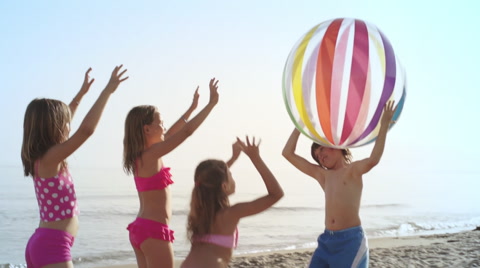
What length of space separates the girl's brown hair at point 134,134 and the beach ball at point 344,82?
3.27 ft

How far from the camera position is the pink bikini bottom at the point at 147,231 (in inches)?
164

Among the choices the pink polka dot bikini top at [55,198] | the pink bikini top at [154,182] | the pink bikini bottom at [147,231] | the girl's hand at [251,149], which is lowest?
the pink bikini bottom at [147,231]

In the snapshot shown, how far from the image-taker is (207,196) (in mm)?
3660

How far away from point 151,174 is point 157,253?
0.52 m

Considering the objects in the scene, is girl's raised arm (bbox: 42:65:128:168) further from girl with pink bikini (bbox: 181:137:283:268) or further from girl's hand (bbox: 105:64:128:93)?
girl with pink bikini (bbox: 181:137:283:268)

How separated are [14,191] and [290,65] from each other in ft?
51.0

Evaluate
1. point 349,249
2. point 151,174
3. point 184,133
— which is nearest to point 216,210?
point 184,133

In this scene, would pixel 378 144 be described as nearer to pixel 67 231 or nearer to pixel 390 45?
pixel 390 45

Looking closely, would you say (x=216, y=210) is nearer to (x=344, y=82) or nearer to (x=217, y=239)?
(x=217, y=239)

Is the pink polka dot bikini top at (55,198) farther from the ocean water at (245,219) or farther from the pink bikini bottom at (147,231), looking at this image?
the ocean water at (245,219)

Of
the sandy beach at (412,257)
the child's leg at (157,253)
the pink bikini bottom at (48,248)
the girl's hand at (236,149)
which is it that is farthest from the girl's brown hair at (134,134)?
the sandy beach at (412,257)

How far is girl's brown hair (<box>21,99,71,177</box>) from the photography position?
3.82 m

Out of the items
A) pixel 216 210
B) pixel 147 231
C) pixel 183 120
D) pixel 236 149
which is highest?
pixel 183 120

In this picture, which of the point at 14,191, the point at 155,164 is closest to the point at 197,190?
the point at 155,164
